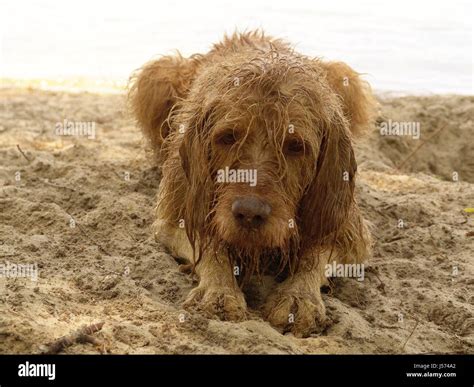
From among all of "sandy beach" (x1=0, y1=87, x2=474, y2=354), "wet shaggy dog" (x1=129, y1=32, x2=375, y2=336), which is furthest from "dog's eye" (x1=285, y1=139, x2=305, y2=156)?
"sandy beach" (x1=0, y1=87, x2=474, y2=354)

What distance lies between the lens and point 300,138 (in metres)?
5.06

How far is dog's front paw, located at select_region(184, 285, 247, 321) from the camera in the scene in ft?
16.6

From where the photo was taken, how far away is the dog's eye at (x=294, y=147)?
199 inches

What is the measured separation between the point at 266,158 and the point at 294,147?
213 mm

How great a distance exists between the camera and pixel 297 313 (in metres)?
5.19

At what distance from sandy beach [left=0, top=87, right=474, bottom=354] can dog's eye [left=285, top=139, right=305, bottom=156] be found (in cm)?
99

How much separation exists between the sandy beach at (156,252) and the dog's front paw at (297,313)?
75 millimetres

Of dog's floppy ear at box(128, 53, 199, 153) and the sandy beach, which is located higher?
dog's floppy ear at box(128, 53, 199, 153)

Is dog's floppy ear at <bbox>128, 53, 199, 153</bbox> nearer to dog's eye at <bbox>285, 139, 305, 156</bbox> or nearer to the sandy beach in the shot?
the sandy beach

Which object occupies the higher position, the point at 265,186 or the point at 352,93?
the point at 352,93

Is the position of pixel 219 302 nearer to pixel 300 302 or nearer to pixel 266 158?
pixel 300 302

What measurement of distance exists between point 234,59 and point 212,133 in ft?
3.00

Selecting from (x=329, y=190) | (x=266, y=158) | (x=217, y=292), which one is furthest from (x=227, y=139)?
(x=217, y=292)
